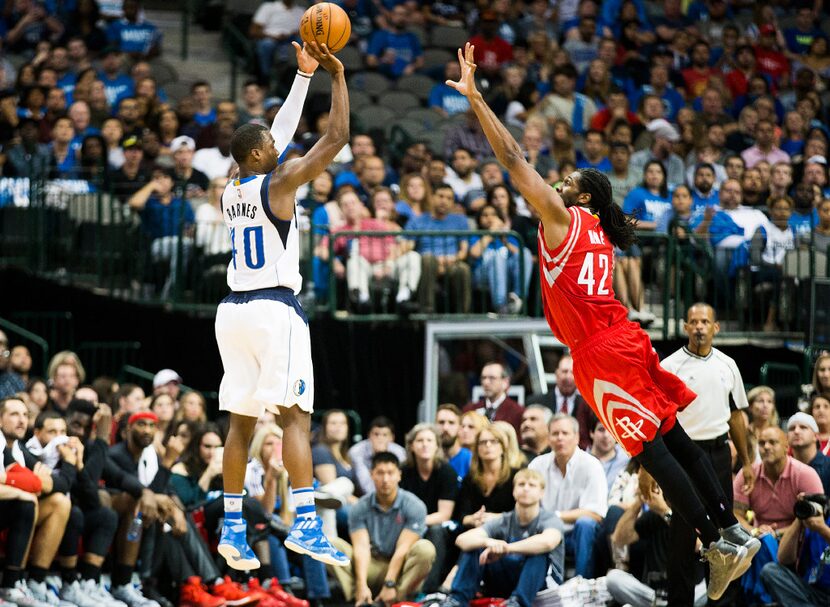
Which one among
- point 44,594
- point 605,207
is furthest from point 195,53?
point 605,207

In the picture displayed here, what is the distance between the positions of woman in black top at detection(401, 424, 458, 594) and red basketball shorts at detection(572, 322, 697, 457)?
423cm

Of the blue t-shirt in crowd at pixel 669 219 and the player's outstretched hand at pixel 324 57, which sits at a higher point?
the player's outstretched hand at pixel 324 57

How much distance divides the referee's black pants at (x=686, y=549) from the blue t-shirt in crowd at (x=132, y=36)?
11649 millimetres

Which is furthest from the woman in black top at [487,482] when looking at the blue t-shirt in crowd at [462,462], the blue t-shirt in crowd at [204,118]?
the blue t-shirt in crowd at [204,118]

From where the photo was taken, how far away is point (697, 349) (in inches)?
438

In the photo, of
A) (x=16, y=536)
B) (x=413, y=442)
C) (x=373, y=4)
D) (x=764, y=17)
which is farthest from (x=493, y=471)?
(x=764, y=17)

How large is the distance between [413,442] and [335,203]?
379cm

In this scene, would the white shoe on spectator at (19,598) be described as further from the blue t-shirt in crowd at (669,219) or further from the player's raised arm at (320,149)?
the blue t-shirt in crowd at (669,219)

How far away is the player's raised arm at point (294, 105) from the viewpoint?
8.83 m

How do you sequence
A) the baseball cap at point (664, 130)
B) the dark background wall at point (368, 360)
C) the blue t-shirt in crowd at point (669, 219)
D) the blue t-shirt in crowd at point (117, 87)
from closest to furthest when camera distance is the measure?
the dark background wall at point (368, 360) < the blue t-shirt in crowd at point (669, 219) < the blue t-shirt in crowd at point (117, 87) < the baseball cap at point (664, 130)

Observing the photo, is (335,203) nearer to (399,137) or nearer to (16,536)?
(399,137)

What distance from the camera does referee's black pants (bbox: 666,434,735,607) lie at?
10.7 m

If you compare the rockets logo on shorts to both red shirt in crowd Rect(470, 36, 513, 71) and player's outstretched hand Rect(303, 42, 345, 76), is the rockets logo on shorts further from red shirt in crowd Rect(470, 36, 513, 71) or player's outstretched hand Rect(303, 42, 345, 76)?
red shirt in crowd Rect(470, 36, 513, 71)

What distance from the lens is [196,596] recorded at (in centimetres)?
1267
